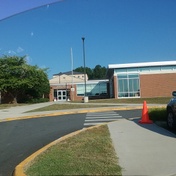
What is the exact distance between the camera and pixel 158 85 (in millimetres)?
47250

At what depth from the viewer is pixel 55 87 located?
65.1 m

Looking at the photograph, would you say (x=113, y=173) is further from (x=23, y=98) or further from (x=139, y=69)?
(x=23, y=98)

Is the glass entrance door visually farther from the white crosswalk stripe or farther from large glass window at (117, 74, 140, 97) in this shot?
the white crosswalk stripe

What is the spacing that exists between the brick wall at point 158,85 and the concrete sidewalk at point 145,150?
3683cm

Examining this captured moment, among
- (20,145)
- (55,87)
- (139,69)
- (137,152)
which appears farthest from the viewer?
(55,87)

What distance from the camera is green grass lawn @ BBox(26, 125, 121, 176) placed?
5.67m

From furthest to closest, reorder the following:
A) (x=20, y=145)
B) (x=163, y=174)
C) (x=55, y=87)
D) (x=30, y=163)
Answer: (x=55, y=87), (x=20, y=145), (x=30, y=163), (x=163, y=174)

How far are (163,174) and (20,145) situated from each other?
510 cm

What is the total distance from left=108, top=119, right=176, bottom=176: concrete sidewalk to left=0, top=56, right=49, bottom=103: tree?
113ft

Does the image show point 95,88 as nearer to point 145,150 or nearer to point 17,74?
point 17,74

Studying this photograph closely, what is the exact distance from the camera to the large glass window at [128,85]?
47531 millimetres

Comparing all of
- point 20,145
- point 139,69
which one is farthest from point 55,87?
point 20,145

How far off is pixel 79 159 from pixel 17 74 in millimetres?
40006

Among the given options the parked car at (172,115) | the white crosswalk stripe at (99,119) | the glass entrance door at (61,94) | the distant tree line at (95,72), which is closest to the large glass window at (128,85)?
the glass entrance door at (61,94)
